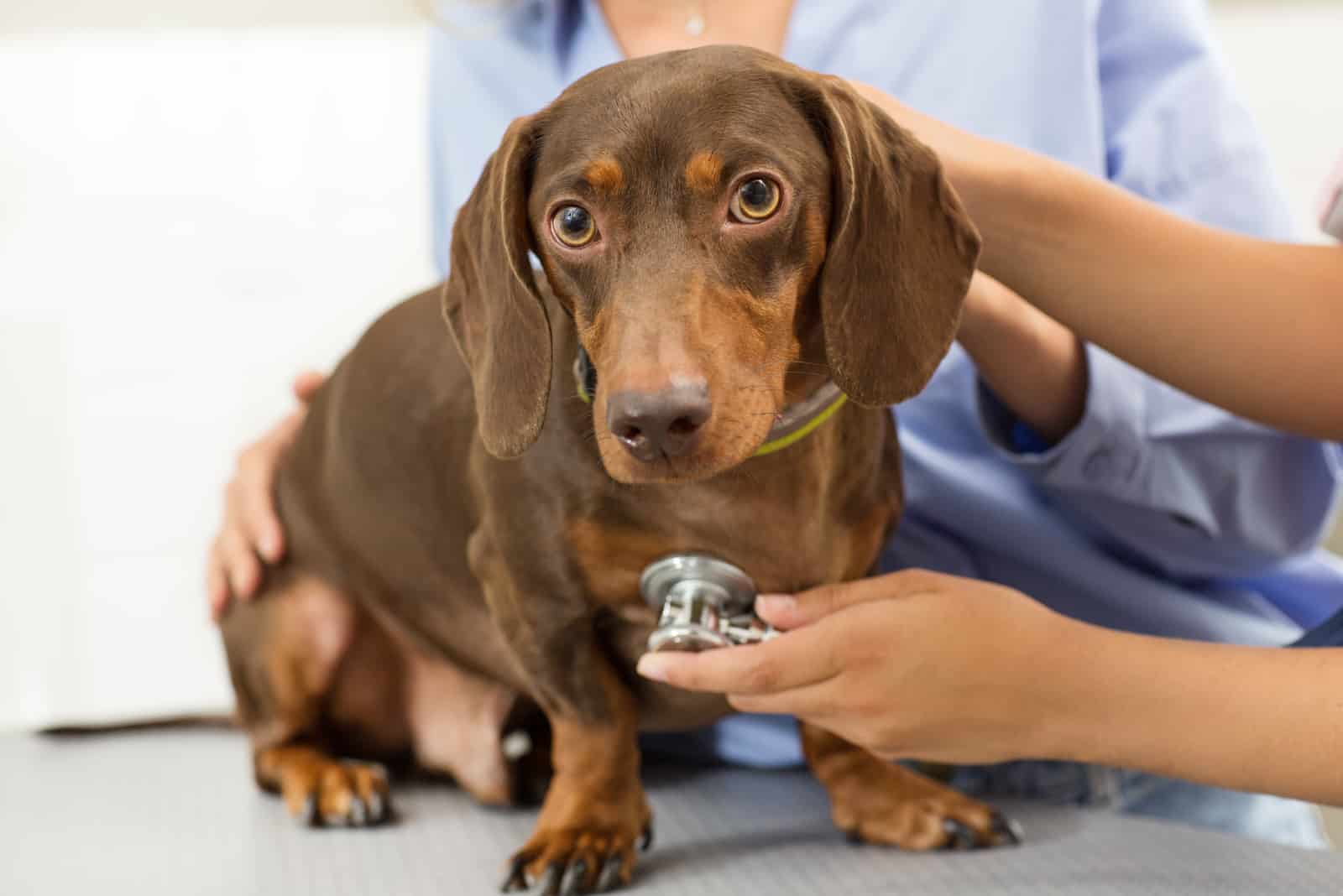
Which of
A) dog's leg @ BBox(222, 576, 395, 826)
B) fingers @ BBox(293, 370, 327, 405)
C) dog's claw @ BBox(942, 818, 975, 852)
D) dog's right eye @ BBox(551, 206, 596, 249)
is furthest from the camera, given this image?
fingers @ BBox(293, 370, 327, 405)

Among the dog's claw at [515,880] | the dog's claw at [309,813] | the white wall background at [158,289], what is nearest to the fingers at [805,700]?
the dog's claw at [515,880]

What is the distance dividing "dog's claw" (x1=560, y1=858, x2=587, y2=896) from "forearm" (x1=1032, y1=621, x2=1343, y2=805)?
0.38m

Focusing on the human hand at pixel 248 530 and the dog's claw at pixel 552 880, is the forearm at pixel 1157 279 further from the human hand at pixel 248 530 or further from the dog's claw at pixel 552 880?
the human hand at pixel 248 530

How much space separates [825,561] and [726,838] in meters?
0.29

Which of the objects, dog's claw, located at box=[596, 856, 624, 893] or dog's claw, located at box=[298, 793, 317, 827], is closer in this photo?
dog's claw, located at box=[596, 856, 624, 893]

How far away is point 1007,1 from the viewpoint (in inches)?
57.7

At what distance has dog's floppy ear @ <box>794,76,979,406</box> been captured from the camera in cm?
97

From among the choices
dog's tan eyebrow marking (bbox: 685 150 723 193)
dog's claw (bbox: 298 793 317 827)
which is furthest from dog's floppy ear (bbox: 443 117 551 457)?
dog's claw (bbox: 298 793 317 827)

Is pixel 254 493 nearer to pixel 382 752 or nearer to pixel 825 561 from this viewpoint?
pixel 382 752

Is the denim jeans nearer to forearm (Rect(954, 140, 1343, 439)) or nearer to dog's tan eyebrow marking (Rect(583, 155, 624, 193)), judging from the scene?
forearm (Rect(954, 140, 1343, 439))

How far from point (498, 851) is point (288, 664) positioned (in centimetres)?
37

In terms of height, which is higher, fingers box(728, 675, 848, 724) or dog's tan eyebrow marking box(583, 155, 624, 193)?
dog's tan eyebrow marking box(583, 155, 624, 193)

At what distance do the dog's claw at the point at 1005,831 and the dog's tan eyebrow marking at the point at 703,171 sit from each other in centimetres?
63

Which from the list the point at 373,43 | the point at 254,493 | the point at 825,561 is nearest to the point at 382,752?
the point at 254,493
